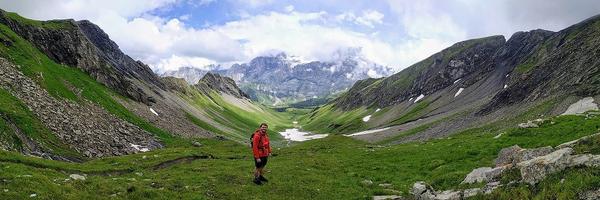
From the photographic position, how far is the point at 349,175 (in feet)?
126

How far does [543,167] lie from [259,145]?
63.2ft

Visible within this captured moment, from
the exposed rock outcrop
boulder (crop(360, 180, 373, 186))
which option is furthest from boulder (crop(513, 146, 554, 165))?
the exposed rock outcrop

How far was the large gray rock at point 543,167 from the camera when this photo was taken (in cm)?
1909

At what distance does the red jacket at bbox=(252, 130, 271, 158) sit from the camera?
33.1 metres

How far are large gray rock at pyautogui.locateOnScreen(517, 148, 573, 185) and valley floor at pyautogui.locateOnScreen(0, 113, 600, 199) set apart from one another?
0.45 m

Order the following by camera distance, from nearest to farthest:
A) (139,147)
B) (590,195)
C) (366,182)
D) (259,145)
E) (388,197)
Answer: (590,195) < (388,197) < (259,145) < (366,182) < (139,147)

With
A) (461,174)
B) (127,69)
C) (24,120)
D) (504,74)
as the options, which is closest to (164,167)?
(24,120)

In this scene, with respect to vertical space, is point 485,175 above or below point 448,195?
above

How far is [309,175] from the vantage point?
38188mm

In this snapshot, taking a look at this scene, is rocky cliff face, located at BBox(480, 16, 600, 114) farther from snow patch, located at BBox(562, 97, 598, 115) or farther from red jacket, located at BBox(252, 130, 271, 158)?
red jacket, located at BBox(252, 130, 271, 158)

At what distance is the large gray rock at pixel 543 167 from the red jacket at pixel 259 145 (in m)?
18.0

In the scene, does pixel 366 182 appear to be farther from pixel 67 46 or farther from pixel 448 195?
pixel 67 46

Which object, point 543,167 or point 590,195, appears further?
point 543,167

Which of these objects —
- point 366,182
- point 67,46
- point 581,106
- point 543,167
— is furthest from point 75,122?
point 581,106
